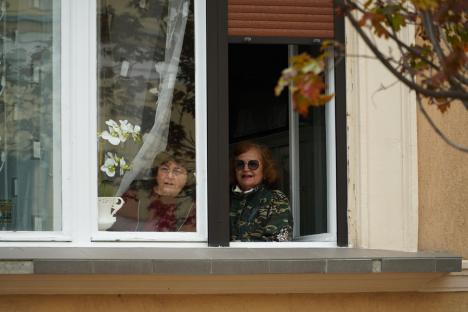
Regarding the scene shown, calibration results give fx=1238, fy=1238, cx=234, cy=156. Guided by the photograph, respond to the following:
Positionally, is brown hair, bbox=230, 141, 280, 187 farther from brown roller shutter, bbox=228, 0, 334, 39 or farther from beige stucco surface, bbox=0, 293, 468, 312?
beige stucco surface, bbox=0, 293, 468, 312

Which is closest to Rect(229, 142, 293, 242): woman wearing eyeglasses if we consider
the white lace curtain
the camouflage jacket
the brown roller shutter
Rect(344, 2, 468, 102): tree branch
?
the camouflage jacket

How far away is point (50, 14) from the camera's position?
7160 mm

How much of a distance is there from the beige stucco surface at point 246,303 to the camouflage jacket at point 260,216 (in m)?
0.56

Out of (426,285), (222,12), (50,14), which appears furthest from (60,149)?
(426,285)

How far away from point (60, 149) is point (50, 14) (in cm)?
79

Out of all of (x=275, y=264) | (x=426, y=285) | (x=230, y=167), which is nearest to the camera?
(x=275, y=264)

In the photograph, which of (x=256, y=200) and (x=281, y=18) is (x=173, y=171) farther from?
(x=281, y=18)

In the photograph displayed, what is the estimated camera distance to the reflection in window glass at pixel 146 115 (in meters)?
7.16

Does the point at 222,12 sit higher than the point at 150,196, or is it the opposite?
the point at 222,12

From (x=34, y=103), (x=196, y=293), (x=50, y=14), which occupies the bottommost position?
(x=196, y=293)

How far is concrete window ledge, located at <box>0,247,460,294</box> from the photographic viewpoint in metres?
6.41

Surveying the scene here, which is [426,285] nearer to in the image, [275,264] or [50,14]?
[275,264]

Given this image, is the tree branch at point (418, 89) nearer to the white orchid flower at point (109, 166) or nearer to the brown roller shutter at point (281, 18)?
the brown roller shutter at point (281, 18)

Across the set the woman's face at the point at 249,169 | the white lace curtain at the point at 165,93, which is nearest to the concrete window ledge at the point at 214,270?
the white lace curtain at the point at 165,93
